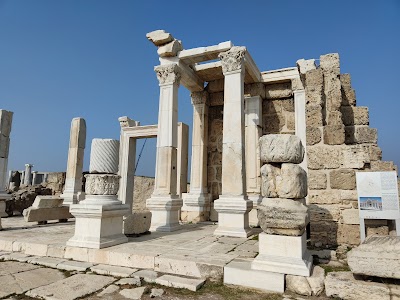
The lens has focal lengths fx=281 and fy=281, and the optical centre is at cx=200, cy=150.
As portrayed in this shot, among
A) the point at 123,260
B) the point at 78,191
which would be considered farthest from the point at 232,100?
the point at 78,191

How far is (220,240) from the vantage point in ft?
19.6

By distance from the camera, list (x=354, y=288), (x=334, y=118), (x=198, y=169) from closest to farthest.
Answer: (x=354, y=288) < (x=334, y=118) < (x=198, y=169)

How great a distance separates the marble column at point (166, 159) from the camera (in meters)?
7.67

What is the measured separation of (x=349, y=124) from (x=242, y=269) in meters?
4.40

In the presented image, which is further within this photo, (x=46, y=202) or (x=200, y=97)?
(x=200, y=97)

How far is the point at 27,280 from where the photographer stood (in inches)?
148

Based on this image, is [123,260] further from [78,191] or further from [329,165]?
[78,191]

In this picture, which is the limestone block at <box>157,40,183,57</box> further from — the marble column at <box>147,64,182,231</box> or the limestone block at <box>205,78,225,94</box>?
the limestone block at <box>205,78,225,94</box>

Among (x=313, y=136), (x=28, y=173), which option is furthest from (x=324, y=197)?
(x=28, y=173)

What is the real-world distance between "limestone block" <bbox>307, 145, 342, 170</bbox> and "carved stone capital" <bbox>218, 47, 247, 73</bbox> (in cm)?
343

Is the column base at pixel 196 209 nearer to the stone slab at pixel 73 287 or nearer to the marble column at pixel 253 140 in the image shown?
the marble column at pixel 253 140

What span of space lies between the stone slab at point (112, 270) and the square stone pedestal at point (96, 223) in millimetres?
568

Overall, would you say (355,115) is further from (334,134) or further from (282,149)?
(282,149)

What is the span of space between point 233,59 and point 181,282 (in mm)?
5995
